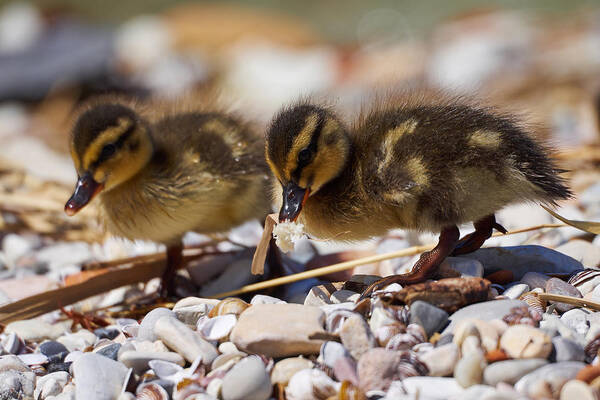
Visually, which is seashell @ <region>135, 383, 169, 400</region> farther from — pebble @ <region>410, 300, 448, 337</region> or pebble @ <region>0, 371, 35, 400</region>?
pebble @ <region>410, 300, 448, 337</region>

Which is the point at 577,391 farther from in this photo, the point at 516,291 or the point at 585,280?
the point at 585,280

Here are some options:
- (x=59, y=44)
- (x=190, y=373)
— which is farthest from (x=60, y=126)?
(x=190, y=373)

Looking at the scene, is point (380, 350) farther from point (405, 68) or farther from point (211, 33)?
point (211, 33)

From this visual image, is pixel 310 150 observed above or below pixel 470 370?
above

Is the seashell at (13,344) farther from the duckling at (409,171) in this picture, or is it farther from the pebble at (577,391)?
the pebble at (577,391)

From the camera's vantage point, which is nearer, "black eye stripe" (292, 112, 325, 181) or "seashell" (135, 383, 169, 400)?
"seashell" (135, 383, 169, 400)

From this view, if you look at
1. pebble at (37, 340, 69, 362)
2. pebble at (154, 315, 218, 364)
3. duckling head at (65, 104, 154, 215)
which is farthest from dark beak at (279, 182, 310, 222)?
pebble at (37, 340, 69, 362)

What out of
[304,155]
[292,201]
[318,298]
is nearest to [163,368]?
[318,298]
